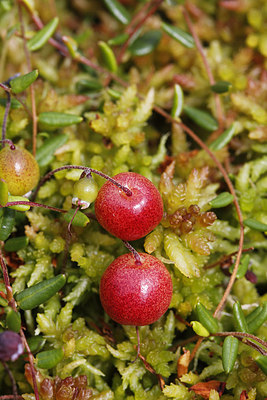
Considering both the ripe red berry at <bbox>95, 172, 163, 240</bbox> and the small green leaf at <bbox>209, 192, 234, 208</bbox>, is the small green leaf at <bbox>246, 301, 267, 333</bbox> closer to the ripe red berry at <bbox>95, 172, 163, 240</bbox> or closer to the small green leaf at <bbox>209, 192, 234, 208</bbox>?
the small green leaf at <bbox>209, 192, 234, 208</bbox>

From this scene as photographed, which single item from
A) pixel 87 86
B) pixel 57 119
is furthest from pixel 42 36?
pixel 57 119

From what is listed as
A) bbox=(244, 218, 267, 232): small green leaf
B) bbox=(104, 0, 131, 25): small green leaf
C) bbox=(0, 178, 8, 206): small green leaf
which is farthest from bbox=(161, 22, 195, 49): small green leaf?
bbox=(0, 178, 8, 206): small green leaf

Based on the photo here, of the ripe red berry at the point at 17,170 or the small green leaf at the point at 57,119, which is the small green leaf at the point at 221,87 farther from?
the ripe red berry at the point at 17,170

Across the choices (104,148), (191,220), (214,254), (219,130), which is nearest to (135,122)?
(104,148)

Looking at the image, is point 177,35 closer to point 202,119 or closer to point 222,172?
point 202,119

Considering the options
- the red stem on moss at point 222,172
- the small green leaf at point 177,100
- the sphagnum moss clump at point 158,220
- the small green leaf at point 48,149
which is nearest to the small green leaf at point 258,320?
the sphagnum moss clump at point 158,220

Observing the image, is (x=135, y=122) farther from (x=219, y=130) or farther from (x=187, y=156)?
(x=219, y=130)
